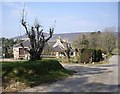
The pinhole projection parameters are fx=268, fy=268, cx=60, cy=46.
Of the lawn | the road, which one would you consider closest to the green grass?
the lawn

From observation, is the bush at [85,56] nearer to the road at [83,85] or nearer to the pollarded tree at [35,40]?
the pollarded tree at [35,40]

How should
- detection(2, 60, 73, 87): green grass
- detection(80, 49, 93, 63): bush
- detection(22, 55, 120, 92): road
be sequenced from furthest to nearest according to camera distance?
1. detection(80, 49, 93, 63): bush
2. detection(2, 60, 73, 87): green grass
3. detection(22, 55, 120, 92): road

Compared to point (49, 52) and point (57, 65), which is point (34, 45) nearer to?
point (57, 65)

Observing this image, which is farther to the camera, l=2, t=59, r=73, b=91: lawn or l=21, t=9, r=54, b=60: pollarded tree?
l=21, t=9, r=54, b=60: pollarded tree

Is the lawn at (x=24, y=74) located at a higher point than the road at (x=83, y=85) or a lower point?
higher

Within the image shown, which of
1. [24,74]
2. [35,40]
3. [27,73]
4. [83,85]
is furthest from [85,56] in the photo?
[83,85]

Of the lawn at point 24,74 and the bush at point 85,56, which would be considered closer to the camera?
the lawn at point 24,74

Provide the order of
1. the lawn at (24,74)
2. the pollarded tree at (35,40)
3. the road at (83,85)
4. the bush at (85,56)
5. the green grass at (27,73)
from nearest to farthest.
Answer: the road at (83,85) < the lawn at (24,74) < the green grass at (27,73) < the pollarded tree at (35,40) < the bush at (85,56)

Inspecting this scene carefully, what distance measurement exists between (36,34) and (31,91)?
1445 centimetres

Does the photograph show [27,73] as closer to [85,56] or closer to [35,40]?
[35,40]

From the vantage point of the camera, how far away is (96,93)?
1081cm

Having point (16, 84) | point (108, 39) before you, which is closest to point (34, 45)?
point (16, 84)

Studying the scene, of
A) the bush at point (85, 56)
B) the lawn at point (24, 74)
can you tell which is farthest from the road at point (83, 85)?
the bush at point (85, 56)

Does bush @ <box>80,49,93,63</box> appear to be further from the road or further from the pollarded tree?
the road
